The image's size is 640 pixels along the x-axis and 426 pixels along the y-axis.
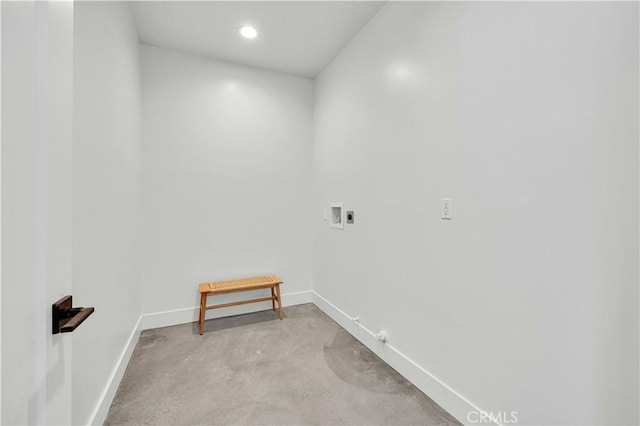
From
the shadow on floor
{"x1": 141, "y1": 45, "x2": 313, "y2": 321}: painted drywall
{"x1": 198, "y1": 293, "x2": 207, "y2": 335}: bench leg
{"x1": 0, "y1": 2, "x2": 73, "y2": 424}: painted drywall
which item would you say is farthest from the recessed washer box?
{"x1": 0, "y1": 2, "x2": 73, "y2": 424}: painted drywall

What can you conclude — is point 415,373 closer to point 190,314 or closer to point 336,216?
point 336,216

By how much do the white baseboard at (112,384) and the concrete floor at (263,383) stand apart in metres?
0.05

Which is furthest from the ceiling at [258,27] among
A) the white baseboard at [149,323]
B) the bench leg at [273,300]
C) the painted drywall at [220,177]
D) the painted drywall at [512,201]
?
the white baseboard at [149,323]

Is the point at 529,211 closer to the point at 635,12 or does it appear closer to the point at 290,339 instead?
the point at 635,12

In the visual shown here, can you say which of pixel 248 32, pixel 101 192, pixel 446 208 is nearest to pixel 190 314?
pixel 101 192

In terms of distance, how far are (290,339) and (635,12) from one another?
2.74 metres

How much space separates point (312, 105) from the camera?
3.45 metres


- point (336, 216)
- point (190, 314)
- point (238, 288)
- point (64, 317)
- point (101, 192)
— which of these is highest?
point (101, 192)

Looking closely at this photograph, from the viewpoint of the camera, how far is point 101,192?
1.55 meters

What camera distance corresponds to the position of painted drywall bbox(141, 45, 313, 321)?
2797 mm

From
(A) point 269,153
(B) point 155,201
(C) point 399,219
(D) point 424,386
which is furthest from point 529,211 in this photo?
(B) point 155,201

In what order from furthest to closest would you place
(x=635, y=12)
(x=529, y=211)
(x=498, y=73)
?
(x=498, y=73) → (x=529, y=211) → (x=635, y=12)

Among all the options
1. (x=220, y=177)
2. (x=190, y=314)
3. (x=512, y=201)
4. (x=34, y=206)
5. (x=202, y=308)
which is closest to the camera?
(x=34, y=206)

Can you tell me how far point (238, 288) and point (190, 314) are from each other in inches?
25.0
